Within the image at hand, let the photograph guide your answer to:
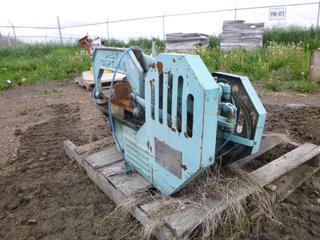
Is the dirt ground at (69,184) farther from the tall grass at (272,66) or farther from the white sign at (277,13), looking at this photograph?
the white sign at (277,13)

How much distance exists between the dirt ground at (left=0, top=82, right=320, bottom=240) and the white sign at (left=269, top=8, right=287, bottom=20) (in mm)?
7248

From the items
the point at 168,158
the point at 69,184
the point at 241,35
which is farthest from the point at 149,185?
the point at 241,35

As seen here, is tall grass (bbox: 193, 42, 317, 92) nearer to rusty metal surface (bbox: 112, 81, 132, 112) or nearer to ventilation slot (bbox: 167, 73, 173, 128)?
rusty metal surface (bbox: 112, 81, 132, 112)

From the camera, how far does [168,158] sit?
1984 mm

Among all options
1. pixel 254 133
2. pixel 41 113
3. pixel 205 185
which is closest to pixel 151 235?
pixel 205 185

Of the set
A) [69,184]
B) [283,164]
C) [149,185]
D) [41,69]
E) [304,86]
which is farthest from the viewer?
[41,69]

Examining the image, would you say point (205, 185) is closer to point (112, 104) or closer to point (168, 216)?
point (168, 216)

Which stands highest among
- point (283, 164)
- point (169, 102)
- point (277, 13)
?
point (277, 13)

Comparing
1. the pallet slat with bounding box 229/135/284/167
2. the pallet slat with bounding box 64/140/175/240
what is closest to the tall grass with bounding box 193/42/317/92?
the pallet slat with bounding box 229/135/284/167

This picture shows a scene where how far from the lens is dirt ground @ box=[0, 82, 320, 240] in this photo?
2.13 metres

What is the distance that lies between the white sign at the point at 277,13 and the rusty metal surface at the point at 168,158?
11.1m

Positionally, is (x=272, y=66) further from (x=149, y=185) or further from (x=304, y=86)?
(x=149, y=185)

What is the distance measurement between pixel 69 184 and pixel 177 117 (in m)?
1.41

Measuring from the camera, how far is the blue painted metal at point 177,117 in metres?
1.66
